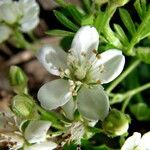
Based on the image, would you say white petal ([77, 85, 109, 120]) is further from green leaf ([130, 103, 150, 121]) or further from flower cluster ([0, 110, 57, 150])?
green leaf ([130, 103, 150, 121])

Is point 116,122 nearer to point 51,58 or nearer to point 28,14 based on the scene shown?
point 51,58

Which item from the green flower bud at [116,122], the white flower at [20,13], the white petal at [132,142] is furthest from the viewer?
the white flower at [20,13]

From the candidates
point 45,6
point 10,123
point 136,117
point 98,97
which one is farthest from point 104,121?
point 45,6

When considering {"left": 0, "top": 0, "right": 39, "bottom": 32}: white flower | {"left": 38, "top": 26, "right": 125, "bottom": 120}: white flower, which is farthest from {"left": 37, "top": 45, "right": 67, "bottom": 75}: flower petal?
{"left": 0, "top": 0, "right": 39, "bottom": 32}: white flower

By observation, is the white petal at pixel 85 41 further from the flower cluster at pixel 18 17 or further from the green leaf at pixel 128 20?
the flower cluster at pixel 18 17

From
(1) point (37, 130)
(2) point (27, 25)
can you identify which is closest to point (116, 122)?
(1) point (37, 130)

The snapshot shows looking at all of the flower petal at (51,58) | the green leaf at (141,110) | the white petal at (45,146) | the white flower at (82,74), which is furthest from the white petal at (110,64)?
the green leaf at (141,110)
